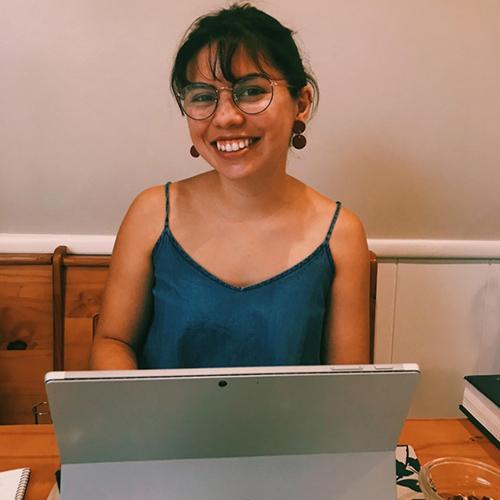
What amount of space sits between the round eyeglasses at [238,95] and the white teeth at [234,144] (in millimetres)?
53

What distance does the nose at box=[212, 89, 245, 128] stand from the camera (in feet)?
3.50

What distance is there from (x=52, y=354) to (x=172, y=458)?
0.96m

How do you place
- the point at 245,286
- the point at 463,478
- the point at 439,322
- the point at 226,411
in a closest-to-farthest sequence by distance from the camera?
1. the point at 226,411
2. the point at 463,478
3. the point at 245,286
4. the point at 439,322

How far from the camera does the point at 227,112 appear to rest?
1067 millimetres

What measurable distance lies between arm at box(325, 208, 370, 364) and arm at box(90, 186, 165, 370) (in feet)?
1.25

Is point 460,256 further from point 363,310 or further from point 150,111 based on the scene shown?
point 150,111

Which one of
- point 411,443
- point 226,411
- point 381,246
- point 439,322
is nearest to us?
point 226,411

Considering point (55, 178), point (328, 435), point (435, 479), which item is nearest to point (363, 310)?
point (435, 479)

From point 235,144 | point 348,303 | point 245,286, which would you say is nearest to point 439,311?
point 348,303

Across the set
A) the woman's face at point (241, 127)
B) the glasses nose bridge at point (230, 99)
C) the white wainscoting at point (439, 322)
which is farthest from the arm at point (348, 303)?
the white wainscoting at point (439, 322)

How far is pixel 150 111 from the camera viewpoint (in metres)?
1.52

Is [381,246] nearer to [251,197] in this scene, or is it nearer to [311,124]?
[311,124]

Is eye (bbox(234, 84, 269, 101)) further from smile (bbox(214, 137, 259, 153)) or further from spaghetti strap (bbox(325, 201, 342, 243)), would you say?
spaghetti strap (bbox(325, 201, 342, 243))

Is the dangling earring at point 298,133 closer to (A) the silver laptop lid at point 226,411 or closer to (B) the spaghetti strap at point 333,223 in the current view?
(B) the spaghetti strap at point 333,223
